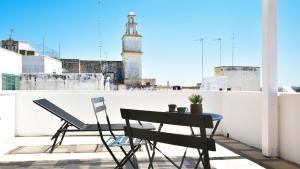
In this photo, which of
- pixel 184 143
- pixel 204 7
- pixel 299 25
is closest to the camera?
pixel 184 143

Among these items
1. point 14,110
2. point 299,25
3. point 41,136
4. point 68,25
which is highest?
point 68,25

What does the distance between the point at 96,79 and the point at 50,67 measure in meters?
10.6

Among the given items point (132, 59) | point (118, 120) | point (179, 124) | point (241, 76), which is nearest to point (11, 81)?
point (132, 59)

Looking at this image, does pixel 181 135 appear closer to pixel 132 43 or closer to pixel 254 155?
pixel 254 155

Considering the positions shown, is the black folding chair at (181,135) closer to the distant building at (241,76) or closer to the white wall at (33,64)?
the distant building at (241,76)

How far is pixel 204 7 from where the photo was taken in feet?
78.4

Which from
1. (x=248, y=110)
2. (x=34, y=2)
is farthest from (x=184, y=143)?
(x=34, y=2)

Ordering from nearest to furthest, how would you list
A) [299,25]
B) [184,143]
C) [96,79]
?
[184,143], [299,25], [96,79]

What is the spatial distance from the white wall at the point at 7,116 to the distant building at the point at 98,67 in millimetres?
15685

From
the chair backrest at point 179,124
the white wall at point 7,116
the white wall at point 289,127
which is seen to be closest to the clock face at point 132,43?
the white wall at point 7,116

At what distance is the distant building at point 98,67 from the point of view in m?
23.8

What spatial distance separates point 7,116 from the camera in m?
6.39

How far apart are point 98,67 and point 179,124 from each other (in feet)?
76.6

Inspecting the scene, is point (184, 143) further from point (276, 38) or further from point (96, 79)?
point (96, 79)
